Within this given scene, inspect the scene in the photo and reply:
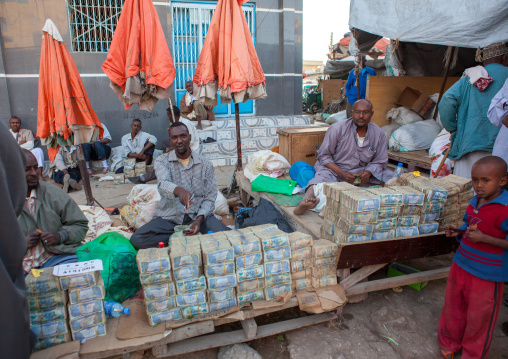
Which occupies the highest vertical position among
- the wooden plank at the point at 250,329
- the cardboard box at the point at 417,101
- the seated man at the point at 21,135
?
the cardboard box at the point at 417,101

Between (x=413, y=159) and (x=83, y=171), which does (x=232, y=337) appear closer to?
(x=83, y=171)

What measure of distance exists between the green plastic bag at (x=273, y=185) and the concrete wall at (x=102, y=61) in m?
5.23

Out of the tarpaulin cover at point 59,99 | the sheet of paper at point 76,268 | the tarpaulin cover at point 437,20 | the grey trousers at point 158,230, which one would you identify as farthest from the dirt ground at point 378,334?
the tarpaulin cover at point 59,99

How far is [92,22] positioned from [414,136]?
796cm

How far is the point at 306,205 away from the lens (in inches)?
143

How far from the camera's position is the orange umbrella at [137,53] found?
4.00 meters

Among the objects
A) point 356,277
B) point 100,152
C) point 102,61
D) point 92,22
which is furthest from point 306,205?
point 92,22

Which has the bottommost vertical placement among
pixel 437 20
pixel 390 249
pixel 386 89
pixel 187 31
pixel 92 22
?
pixel 390 249

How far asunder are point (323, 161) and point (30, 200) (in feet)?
10.6

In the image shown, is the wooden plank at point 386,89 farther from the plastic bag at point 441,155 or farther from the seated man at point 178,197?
the seated man at point 178,197

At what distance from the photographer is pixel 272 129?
9000 mm

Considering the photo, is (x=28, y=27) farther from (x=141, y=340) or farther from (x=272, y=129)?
(x=141, y=340)

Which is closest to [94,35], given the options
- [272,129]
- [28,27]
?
[28,27]

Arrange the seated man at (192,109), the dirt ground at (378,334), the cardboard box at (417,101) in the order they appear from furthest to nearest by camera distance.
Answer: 1. the seated man at (192,109)
2. the cardboard box at (417,101)
3. the dirt ground at (378,334)
